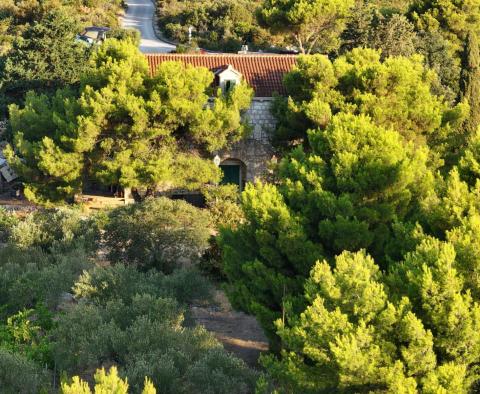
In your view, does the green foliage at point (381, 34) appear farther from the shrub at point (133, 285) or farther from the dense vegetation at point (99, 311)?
the shrub at point (133, 285)

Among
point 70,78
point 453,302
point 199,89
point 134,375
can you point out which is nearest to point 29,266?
point 134,375

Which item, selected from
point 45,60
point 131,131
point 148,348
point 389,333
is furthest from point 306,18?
point 389,333

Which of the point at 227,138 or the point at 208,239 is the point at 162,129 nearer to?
the point at 227,138

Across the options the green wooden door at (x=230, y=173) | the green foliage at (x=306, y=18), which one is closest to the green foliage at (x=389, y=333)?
the green wooden door at (x=230, y=173)

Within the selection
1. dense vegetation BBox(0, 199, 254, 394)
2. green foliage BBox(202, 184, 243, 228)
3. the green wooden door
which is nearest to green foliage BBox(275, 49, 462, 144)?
the green wooden door

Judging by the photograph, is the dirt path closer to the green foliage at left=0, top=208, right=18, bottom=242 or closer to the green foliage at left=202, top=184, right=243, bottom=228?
the green foliage at left=202, top=184, right=243, bottom=228
